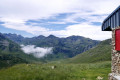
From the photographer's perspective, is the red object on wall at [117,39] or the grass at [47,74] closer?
the red object on wall at [117,39]

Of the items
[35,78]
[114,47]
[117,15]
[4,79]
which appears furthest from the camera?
[35,78]

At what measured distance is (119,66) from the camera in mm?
14211

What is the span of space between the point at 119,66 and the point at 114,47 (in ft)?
6.54

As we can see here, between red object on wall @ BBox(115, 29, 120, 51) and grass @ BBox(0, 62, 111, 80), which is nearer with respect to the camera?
red object on wall @ BBox(115, 29, 120, 51)

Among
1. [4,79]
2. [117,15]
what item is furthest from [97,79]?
[4,79]

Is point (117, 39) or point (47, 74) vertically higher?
point (117, 39)

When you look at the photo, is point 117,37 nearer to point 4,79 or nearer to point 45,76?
point 45,76

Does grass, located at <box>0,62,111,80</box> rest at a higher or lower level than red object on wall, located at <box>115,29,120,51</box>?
lower

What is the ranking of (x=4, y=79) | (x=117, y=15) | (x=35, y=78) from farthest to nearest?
(x=35, y=78), (x=4, y=79), (x=117, y=15)

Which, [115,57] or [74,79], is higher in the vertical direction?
A: [115,57]

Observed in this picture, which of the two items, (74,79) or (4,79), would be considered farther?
→ (74,79)

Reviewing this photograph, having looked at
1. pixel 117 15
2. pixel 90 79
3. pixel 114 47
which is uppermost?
pixel 117 15

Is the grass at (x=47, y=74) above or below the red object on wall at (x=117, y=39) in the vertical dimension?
below

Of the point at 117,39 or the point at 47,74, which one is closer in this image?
the point at 117,39
